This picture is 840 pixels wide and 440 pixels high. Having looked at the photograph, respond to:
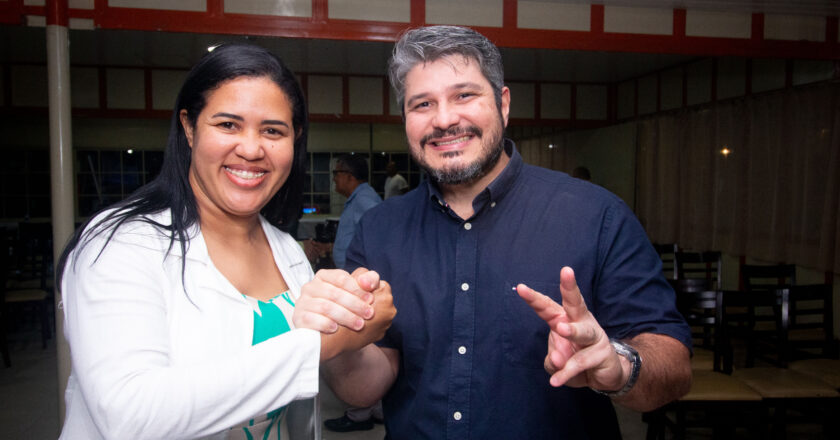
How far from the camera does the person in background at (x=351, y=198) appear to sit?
12.2 feet

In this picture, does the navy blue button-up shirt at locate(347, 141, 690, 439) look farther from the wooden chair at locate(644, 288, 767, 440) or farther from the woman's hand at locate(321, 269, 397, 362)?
the wooden chair at locate(644, 288, 767, 440)

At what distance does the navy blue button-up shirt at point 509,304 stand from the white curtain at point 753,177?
477 centimetres

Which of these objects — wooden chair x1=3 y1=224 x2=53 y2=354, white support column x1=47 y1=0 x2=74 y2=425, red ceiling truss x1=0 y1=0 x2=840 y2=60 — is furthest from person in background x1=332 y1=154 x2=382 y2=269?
wooden chair x1=3 y1=224 x2=53 y2=354

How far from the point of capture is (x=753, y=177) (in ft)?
18.3

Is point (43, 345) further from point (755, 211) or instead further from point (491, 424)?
point (755, 211)

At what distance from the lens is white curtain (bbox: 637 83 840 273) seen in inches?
191

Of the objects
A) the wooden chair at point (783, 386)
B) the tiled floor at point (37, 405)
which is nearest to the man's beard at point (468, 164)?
the tiled floor at point (37, 405)

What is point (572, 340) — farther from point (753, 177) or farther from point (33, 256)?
point (33, 256)

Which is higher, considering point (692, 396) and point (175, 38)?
point (175, 38)

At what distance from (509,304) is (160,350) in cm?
77

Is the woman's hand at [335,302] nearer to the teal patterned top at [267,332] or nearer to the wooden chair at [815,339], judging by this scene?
the teal patterned top at [267,332]

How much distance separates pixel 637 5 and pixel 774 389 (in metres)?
3.08

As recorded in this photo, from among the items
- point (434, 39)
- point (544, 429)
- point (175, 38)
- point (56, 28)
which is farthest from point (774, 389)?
point (175, 38)

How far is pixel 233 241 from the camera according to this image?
4.23 ft
